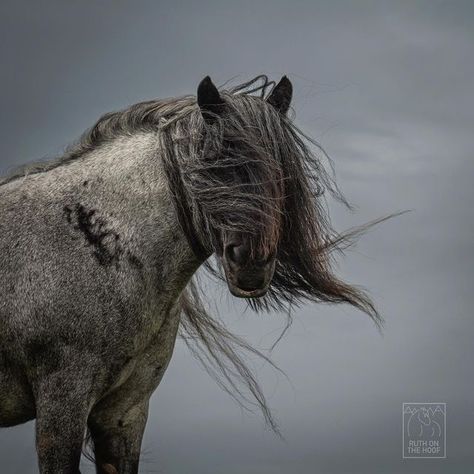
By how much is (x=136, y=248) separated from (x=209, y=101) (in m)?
1.16

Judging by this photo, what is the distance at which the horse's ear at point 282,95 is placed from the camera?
7359mm

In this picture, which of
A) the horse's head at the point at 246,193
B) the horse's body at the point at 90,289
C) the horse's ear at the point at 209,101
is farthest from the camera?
the horse's body at the point at 90,289

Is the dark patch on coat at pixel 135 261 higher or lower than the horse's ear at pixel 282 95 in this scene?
lower

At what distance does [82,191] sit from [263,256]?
61.8 inches

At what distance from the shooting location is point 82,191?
24.7ft

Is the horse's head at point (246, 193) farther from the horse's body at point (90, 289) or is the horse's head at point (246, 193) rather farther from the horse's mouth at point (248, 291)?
the horse's body at point (90, 289)

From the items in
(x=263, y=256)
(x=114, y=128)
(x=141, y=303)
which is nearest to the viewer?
(x=263, y=256)

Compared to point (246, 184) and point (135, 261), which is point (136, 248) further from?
point (246, 184)

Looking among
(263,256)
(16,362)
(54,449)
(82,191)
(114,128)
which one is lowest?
(54,449)

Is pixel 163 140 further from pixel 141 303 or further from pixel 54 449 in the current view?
pixel 54 449

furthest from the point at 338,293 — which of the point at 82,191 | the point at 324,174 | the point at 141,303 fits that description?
the point at 82,191

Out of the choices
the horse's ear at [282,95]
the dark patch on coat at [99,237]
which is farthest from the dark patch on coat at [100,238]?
the horse's ear at [282,95]

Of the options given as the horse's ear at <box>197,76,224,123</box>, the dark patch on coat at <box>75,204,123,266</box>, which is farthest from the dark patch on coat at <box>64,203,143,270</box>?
the horse's ear at <box>197,76,224,123</box>

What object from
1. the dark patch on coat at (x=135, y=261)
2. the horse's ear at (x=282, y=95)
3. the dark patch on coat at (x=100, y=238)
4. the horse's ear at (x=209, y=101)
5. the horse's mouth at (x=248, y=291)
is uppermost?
the horse's ear at (x=282, y=95)
